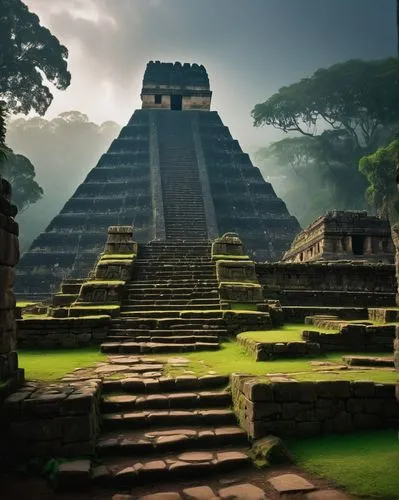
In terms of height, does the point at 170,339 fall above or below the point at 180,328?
below

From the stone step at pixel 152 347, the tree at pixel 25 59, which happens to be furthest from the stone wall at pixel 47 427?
the tree at pixel 25 59

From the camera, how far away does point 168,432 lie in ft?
14.7

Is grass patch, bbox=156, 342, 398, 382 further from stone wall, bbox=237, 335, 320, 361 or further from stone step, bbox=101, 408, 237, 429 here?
stone step, bbox=101, 408, 237, 429

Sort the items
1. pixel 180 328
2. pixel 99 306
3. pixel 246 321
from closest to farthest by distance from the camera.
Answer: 1. pixel 180 328
2. pixel 246 321
3. pixel 99 306

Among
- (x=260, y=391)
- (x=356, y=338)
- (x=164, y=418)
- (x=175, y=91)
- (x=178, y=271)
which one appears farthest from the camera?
(x=175, y=91)

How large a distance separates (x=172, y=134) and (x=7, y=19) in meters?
15.8

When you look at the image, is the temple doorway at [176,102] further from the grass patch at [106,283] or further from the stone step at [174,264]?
the grass patch at [106,283]

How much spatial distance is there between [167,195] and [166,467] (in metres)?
27.1

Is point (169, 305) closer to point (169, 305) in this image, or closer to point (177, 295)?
point (169, 305)

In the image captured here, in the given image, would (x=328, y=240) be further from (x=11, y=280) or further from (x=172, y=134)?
(x=172, y=134)

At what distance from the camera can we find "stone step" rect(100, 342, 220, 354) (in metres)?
7.79

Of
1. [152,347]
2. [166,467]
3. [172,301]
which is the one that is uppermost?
[172,301]

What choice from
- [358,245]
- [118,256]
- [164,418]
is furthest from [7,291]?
[358,245]

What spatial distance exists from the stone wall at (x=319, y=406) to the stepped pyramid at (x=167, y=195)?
686 inches
